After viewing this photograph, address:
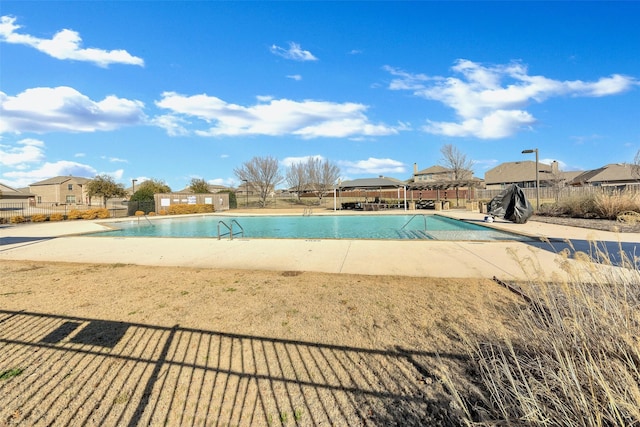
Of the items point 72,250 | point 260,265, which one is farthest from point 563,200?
point 72,250

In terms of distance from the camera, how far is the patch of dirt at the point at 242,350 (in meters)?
2.20

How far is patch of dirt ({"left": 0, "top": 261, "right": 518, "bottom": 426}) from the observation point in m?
2.20

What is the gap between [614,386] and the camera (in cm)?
168

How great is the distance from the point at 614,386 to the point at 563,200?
20.1 m

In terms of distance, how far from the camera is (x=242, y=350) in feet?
9.71

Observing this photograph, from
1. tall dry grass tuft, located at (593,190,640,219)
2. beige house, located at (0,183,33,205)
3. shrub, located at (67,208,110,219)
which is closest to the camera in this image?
tall dry grass tuft, located at (593,190,640,219)

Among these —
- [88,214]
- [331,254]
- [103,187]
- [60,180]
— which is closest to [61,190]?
[60,180]

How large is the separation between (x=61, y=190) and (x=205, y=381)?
68221 mm

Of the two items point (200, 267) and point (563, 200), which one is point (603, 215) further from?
point (200, 267)

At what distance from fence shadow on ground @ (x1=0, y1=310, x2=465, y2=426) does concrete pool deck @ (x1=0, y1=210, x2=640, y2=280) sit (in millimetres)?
3221

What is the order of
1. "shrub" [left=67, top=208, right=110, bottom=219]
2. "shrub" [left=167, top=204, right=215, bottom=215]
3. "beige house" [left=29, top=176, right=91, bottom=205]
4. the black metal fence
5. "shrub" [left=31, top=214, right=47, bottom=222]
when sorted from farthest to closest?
1. "beige house" [left=29, top=176, right=91, bottom=205]
2. "shrub" [left=167, top=204, right=215, bottom=215]
3. "shrub" [left=67, top=208, right=110, bottom=219]
4. the black metal fence
5. "shrub" [left=31, top=214, right=47, bottom=222]

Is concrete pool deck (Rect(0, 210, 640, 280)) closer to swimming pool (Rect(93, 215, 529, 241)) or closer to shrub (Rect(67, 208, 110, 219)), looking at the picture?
swimming pool (Rect(93, 215, 529, 241))

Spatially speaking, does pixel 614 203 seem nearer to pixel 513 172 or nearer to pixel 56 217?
pixel 56 217

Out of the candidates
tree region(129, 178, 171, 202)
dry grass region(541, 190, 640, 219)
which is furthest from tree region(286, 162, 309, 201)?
dry grass region(541, 190, 640, 219)
